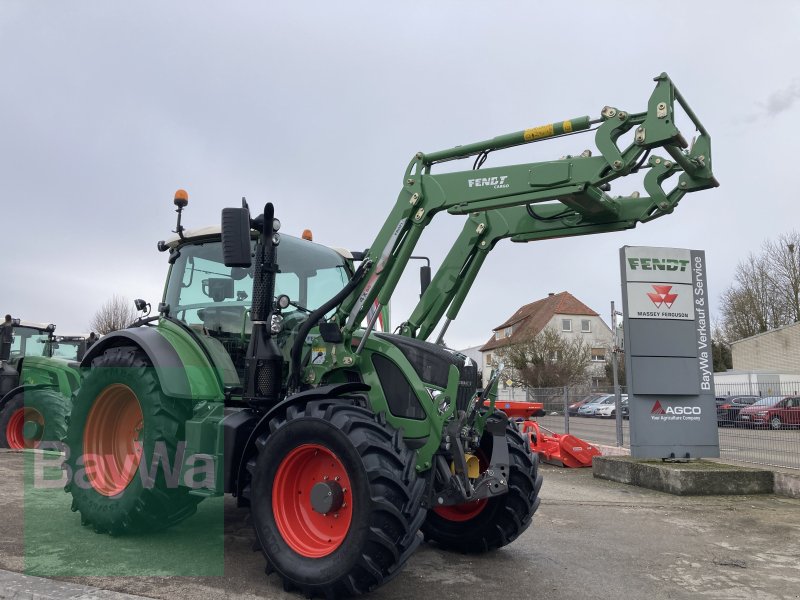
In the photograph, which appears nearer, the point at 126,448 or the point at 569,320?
the point at 126,448

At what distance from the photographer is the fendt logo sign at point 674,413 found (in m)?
9.79

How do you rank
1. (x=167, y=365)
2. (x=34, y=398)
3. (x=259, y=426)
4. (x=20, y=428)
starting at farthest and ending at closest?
(x=20, y=428)
(x=34, y=398)
(x=167, y=365)
(x=259, y=426)

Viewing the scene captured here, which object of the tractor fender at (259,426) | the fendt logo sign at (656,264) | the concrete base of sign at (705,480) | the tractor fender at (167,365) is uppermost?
the fendt logo sign at (656,264)

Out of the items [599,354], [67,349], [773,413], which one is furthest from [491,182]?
[599,354]

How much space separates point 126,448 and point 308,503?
7.81 feet

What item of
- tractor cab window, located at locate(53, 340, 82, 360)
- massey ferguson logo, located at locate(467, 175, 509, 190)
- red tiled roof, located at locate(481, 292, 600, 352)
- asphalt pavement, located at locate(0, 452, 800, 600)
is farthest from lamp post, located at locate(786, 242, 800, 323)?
massey ferguson logo, located at locate(467, 175, 509, 190)

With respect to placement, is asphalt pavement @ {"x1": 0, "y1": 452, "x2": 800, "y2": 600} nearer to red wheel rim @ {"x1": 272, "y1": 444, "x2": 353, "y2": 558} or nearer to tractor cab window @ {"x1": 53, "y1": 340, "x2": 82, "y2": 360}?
red wheel rim @ {"x1": 272, "y1": 444, "x2": 353, "y2": 558}

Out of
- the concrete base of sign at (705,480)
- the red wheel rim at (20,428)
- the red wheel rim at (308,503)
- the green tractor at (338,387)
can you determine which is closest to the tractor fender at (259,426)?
the green tractor at (338,387)

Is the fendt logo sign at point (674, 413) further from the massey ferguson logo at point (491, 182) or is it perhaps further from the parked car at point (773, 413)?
the massey ferguson logo at point (491, 182)

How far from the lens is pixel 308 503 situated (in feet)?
14.0

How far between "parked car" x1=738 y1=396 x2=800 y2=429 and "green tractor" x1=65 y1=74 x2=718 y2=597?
254 inches

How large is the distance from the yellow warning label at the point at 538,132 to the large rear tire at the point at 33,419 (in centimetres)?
901

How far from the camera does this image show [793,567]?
5.07 meters

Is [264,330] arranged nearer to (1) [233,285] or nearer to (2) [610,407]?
(1) [233,285]
